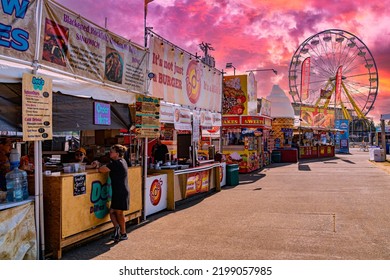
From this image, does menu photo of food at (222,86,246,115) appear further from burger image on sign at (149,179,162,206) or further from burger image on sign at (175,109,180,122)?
burger image on sign at (149,179,162,206)

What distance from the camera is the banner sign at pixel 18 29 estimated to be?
4816mm

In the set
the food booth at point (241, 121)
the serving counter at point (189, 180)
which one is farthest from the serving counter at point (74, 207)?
the food booth at point (241, 121)

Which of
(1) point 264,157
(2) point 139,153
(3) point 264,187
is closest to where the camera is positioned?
(2) point 139,153

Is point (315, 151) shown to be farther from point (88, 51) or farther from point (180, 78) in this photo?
point (88, 51)

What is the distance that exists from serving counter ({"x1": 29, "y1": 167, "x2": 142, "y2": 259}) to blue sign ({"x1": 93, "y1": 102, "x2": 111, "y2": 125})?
2.96 ft

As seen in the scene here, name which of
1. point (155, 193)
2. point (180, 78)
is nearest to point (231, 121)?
point (180, 78)

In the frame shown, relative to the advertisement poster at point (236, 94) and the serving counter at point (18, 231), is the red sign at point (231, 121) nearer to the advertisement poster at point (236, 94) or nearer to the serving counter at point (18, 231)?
the advertisement poster at point (236, 94)

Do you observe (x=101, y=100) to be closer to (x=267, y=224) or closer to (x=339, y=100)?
(x=267, y=224)

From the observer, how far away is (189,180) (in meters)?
10.2

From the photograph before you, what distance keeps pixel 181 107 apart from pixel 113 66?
3.44 m

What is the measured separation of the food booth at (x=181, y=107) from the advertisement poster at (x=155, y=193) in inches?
0.9

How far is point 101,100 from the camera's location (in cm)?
679
